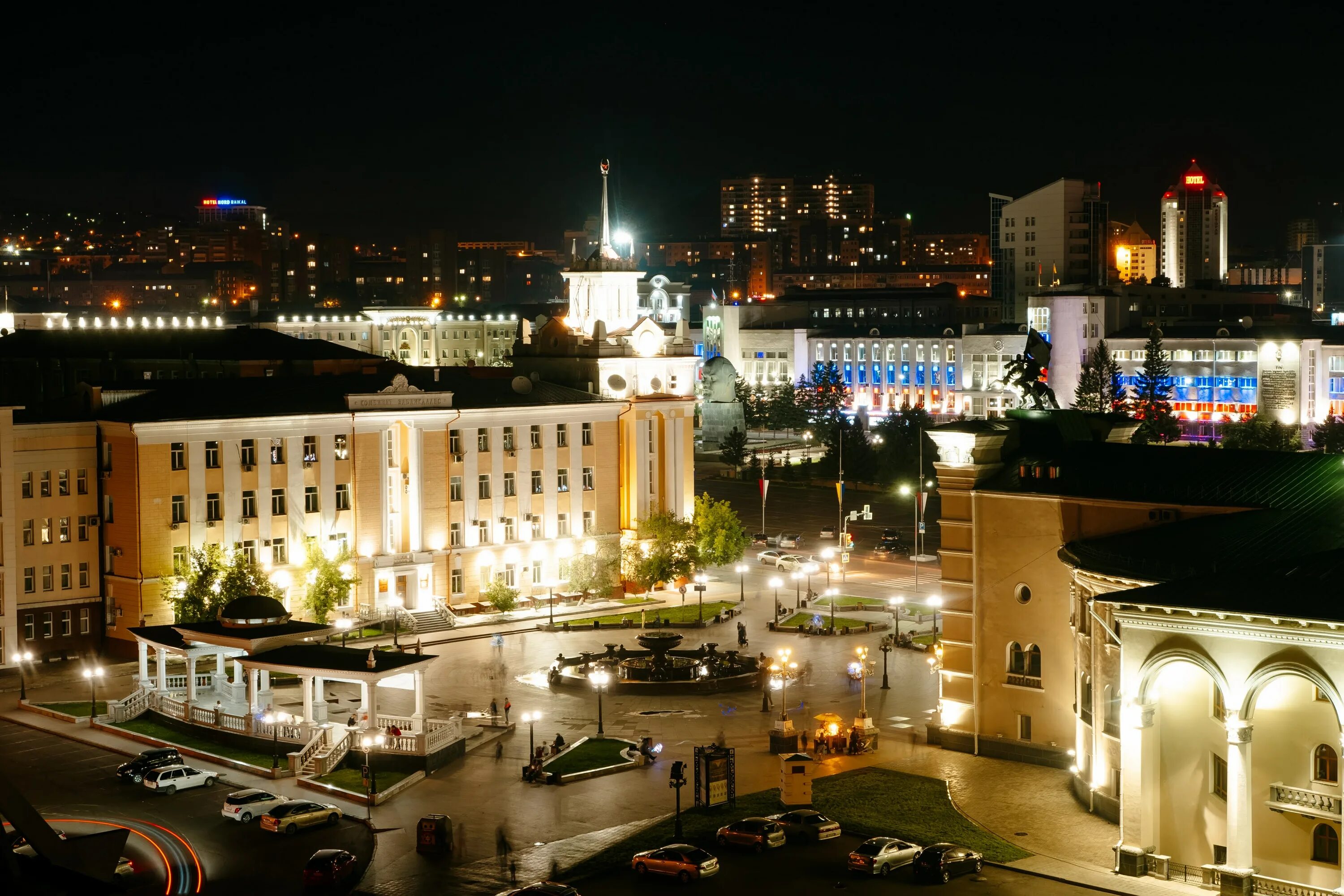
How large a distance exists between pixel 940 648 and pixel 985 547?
4141 millimetres

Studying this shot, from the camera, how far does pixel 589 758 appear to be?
169 ft

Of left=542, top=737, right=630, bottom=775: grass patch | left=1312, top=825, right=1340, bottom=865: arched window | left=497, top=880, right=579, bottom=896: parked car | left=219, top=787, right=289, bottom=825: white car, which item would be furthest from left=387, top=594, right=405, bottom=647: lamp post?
left=1312, top=825, right=1340, bottom=865: arched window

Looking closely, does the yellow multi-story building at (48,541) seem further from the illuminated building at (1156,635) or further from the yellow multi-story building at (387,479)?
the illuminated building at (1156,635)

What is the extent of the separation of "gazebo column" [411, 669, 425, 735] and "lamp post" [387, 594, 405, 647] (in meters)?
17.0

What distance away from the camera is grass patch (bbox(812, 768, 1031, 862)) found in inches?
1667

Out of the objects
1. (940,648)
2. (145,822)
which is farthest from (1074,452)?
(145,822)

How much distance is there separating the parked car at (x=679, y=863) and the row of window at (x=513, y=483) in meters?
40.8

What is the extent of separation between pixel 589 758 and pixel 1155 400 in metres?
102

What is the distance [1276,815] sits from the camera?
38781 millimetres

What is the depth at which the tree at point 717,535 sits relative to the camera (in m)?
85.2

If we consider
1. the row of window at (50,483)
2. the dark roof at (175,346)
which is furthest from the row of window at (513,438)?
the dark roof at (175,346)

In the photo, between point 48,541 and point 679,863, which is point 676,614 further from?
point 679,863

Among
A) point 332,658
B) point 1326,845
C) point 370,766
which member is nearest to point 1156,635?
point 1326,845

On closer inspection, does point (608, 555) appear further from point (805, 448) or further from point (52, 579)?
point (805, 448)
